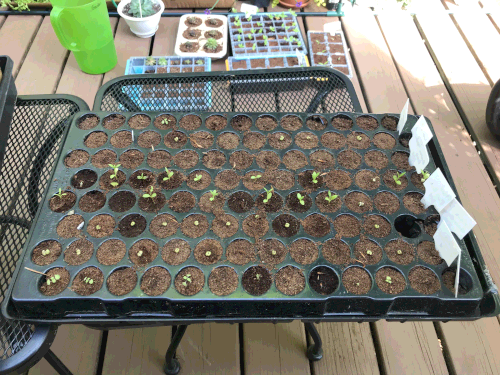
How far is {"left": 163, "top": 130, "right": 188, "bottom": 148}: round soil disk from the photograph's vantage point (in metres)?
1.23

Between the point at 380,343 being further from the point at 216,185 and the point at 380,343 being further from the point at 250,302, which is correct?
the point at 216,185

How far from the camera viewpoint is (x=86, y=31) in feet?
6.31

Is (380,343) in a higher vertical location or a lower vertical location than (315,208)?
lower

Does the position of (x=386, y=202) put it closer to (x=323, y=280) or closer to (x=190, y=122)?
(x=323, y=280)

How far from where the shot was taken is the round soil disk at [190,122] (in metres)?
1.27

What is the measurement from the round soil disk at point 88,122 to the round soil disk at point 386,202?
0.96 meters

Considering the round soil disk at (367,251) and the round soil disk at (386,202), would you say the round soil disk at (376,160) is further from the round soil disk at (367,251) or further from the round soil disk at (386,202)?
the round soil disk at (367,251)

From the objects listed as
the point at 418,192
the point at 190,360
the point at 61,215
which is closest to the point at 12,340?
the point at 61,215

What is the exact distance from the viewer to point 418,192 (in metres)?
1.13

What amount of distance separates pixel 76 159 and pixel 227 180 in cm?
48

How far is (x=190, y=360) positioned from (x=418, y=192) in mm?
1001

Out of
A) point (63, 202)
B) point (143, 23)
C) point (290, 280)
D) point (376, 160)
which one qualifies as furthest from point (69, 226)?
point (143, 23)

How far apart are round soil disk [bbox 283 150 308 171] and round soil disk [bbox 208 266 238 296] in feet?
1.35

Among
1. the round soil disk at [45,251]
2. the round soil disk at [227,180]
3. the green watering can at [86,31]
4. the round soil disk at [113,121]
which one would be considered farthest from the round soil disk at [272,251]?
the green watering can at [86,31]
